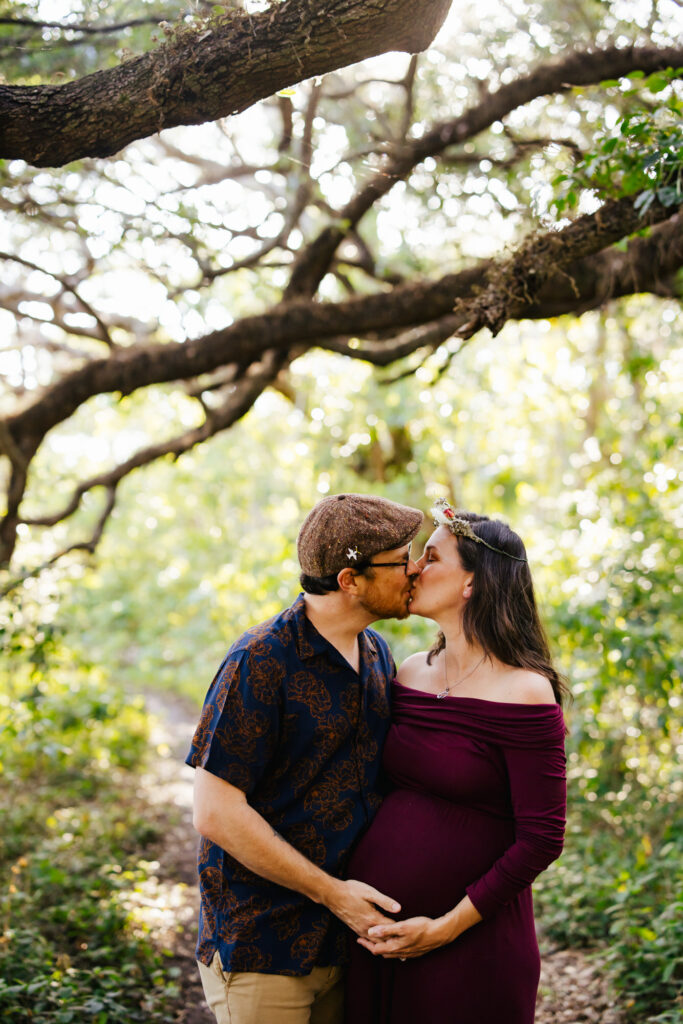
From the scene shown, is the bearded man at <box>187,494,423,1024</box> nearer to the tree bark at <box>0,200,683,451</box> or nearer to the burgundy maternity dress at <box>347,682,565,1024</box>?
the burgundy maternity dress at <box>347,682,565,1024</box>

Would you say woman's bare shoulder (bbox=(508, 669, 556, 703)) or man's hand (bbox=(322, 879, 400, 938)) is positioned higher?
woman's bare shoulder (bbox=(508, 669, 556, 703))

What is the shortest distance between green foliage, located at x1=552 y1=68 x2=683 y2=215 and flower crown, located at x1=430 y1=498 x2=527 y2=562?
48.4 inches

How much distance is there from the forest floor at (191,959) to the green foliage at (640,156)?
3.45m

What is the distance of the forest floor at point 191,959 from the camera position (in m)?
3.80

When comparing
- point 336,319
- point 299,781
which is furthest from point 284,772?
point 336,319

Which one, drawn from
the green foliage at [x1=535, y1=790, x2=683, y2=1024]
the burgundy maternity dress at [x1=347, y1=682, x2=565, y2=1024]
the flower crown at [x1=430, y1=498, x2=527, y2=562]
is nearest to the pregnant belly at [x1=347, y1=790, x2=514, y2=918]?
the burgundy maternity dress at [x1=347, y1=682, x2=565, y2=1024]

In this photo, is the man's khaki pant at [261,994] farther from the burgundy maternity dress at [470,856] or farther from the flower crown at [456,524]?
the flower crown at [456,524]

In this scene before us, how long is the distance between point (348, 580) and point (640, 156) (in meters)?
1.79

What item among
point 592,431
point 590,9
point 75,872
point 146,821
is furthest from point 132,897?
point 592,431

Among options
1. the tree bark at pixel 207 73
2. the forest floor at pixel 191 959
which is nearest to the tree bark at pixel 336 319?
the tree bark at pixel 207 73

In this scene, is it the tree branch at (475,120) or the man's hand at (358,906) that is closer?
the man's hand at (358,906)

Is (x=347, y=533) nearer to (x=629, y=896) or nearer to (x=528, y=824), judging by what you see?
(x=528, y=824)

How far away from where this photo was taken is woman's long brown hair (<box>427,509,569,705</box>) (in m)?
2.55

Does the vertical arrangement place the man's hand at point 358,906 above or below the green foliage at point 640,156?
below
